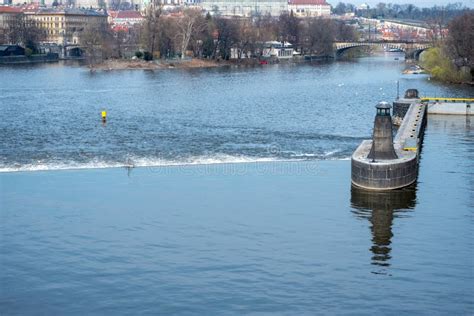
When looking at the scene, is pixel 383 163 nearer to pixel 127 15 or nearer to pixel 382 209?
pixel 382 209

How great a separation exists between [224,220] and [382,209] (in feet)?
14.8

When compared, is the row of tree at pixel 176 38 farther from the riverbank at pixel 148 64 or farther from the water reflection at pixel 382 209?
the water reflection at pixel 382 209

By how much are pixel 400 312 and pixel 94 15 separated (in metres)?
137

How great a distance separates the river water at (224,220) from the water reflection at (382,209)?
0.06 metres

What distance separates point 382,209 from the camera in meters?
22.9

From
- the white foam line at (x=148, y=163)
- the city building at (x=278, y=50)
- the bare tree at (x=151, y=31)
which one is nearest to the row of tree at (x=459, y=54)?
the white foam line at (x=148, y=163)

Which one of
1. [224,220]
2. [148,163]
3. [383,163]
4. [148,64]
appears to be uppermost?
[148,64]

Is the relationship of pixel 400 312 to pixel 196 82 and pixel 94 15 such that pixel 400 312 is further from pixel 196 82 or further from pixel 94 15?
pixel 94 15

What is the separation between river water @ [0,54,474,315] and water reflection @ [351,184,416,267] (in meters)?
0.06

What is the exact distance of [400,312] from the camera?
15711 millimetres

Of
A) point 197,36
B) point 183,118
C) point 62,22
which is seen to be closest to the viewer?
point 183,118

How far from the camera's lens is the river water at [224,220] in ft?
54.4

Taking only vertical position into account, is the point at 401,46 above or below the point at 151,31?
below

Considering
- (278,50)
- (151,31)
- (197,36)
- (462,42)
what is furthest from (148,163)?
(278,50)
